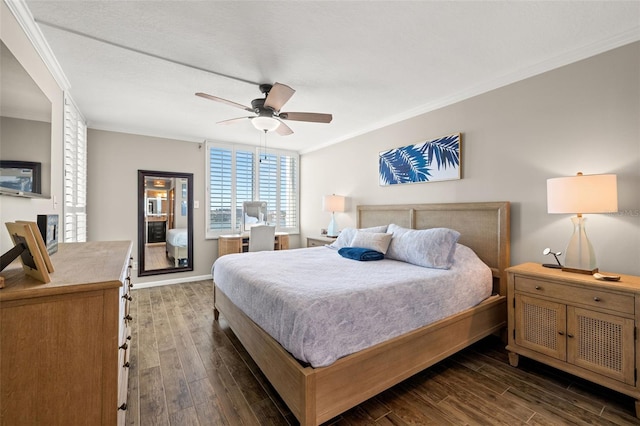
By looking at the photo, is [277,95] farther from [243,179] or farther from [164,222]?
[164,222]

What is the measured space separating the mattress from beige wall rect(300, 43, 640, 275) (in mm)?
3865

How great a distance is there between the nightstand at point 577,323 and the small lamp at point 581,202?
0.12m

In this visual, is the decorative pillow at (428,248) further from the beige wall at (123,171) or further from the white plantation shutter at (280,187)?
the beige wall at (123,171)

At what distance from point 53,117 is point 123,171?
209 cm

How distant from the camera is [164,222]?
15.8 ft

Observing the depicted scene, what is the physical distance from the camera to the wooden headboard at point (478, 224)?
274 centimetres

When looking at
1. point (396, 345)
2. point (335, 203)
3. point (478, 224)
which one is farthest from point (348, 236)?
point (396, 345)

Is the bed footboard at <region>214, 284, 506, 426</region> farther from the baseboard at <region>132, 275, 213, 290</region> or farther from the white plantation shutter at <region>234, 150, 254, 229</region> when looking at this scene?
the white plantation shutter at <region>234, 150, 254, 229</region>

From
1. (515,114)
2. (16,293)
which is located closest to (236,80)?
(16,293)

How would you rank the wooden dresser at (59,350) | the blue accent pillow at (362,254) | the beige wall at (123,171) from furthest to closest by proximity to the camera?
the beige wall at (123,171) < the blue accent pillow at (362,254) < the wooden dresser at (59,350)

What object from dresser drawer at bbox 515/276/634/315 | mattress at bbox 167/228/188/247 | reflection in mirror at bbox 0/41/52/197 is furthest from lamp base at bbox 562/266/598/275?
mattress at bbox 167/228/188/247

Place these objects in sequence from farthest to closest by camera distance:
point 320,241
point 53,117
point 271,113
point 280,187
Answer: point 280,187 → point 320,241 → point 271,113 → point 53,117

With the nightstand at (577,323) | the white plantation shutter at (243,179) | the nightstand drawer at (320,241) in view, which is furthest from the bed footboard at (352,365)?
the white plantation shutter at (243,179)

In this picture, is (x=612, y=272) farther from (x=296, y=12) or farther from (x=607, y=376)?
(x=296, y=12)
